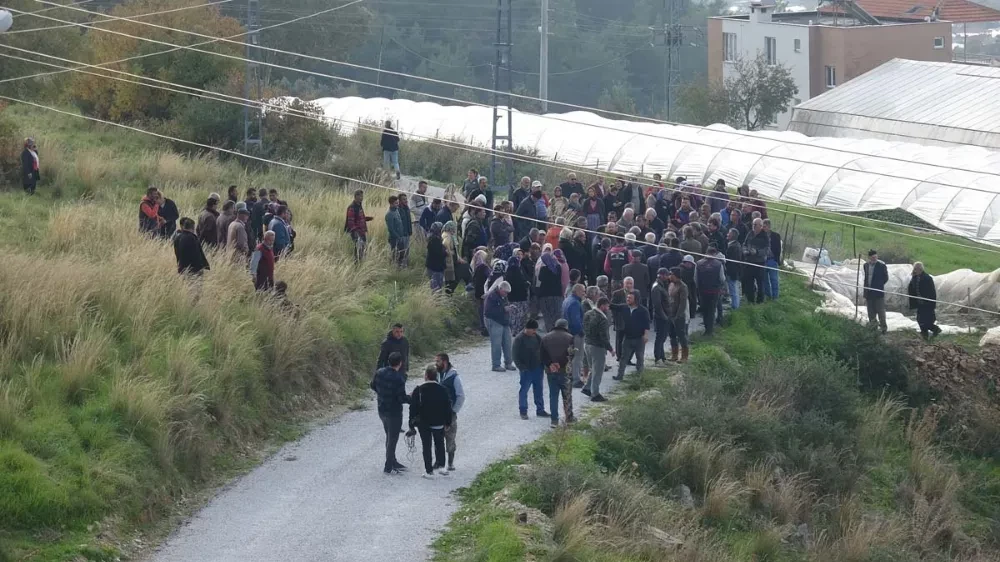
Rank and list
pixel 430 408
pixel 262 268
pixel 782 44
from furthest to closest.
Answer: pixel 782 44 < pixel 262 268 < pixel 430 408

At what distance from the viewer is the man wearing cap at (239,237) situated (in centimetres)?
1866

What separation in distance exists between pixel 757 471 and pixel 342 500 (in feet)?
20.3

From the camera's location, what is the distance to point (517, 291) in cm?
1858

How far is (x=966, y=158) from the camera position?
38.7 meters

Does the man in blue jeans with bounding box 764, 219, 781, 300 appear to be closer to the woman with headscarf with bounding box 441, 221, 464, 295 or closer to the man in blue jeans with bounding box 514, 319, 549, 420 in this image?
the woman with headscarf with bounding box 441, 221, 464, 295

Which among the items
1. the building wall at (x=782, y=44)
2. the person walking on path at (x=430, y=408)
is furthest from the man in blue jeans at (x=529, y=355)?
the building wall at (x=782, y=44)

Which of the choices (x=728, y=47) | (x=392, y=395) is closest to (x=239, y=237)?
(x=392, y=395)

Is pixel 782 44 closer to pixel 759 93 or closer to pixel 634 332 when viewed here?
pixel 759 93

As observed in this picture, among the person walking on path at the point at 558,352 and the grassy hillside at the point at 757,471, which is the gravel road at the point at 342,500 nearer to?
the grassy hillside at the point at 757,471

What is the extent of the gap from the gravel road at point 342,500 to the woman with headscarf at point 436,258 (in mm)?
4182

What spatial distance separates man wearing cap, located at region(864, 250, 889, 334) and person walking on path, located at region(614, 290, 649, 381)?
20.2ft

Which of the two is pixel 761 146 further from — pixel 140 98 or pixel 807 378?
Result: pixel 807 378

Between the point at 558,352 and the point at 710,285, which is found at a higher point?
the point at 710,285

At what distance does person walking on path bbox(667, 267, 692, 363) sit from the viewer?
62.2 feet
